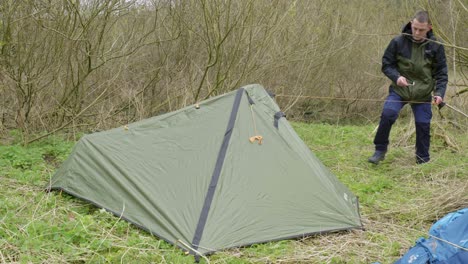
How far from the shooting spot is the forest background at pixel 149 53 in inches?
254

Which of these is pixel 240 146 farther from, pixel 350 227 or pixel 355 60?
pixel 355 60

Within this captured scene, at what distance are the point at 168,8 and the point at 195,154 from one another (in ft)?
15.9

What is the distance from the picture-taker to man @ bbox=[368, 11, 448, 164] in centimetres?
561

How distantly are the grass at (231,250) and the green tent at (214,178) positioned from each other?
0.12 m

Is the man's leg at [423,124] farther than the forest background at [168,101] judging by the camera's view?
Yes

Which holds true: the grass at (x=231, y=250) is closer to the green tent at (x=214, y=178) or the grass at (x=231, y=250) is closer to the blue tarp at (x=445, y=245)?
the green tent at (x=214, y=178)

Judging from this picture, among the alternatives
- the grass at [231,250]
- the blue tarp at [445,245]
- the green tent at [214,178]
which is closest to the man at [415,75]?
the grass at [231,250]

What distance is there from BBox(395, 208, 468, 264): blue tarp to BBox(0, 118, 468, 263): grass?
49 centimetres

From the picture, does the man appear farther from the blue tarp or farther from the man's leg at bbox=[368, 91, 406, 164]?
the blue tarp

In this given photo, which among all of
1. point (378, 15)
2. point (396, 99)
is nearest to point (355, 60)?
point (378, 15)

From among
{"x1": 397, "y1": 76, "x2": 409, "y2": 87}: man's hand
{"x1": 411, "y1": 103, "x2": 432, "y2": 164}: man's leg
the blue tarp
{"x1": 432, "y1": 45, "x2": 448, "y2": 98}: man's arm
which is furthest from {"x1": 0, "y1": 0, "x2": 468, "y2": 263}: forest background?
the blue tarp

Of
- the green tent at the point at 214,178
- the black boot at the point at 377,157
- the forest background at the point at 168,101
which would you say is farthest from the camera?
the black boot at the point at 377,157

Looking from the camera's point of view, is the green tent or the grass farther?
the green tent

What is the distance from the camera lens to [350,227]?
12.9 feet
